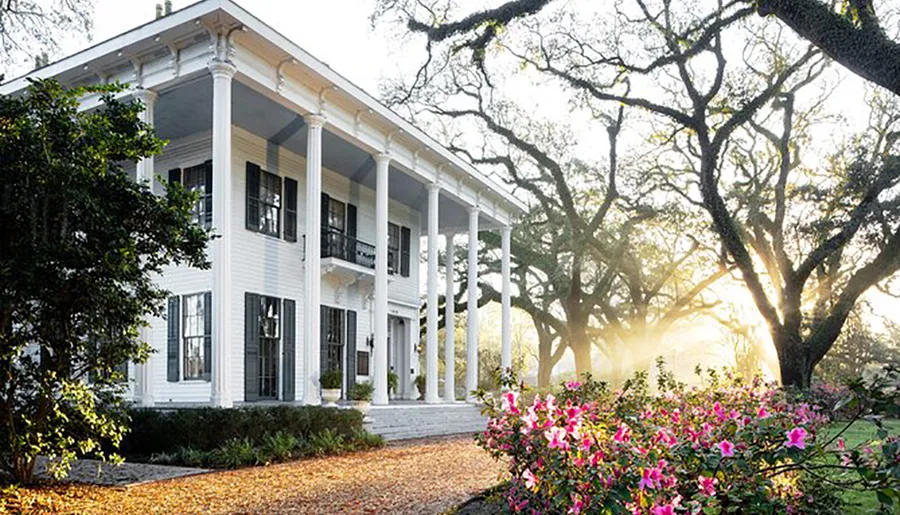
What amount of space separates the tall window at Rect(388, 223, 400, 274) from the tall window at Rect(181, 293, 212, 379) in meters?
6.59

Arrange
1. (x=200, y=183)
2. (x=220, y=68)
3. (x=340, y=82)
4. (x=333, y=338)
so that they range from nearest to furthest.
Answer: (x=220, y=68)
(x=340, y=82)
(x=200, y=183)
(x=333, y=338)

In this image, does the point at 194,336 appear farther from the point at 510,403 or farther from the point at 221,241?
the point at 510,403

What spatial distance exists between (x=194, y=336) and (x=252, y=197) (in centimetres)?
320

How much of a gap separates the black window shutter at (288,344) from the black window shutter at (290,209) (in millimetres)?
1528

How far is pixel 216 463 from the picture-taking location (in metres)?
10.8

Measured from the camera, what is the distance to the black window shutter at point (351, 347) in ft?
62.7

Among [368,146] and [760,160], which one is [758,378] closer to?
[368,146]

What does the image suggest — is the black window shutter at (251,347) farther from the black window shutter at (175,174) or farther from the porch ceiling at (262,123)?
the porch ceiling at (262,123)

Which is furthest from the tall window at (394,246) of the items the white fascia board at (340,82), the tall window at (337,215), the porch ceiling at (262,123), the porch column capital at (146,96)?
the porch column capital at (146,96)

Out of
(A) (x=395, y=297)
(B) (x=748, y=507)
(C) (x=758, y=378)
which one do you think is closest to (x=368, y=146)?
(A) (x=395, y=297)

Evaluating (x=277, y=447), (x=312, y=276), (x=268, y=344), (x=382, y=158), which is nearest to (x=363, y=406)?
(x=312, y=276)

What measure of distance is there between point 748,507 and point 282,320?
46.9ft

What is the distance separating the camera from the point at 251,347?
16.2 metres

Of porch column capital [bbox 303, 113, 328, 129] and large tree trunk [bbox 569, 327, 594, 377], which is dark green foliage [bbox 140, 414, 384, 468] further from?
large tree trunk [bbox 569, 327, 594, 377]
